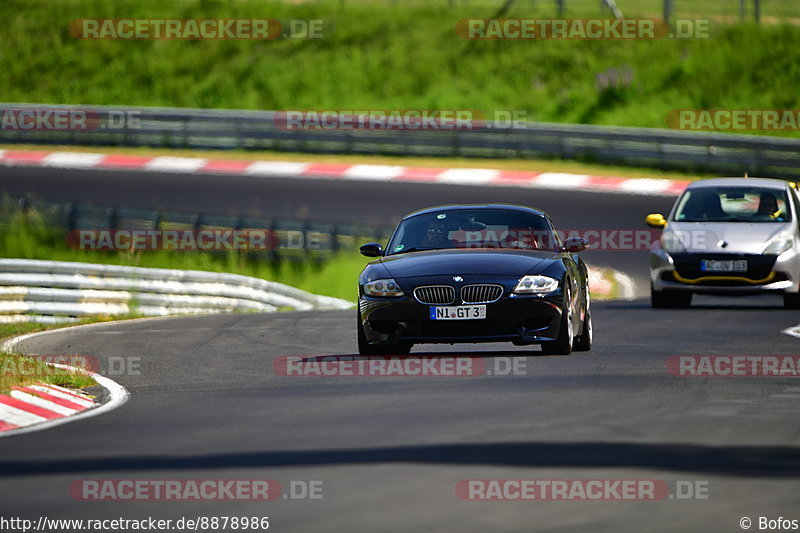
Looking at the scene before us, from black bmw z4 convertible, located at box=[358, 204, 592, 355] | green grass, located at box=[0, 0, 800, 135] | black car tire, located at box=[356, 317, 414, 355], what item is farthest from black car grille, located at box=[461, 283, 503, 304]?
green grass, located at box=[0, 0, 800, 135]

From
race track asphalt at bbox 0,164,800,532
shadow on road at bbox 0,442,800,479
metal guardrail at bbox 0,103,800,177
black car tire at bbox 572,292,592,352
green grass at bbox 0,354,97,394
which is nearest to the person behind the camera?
race track asphalt at bbox 0,164,800,532

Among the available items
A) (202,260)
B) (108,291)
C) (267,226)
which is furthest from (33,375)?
(202,260)

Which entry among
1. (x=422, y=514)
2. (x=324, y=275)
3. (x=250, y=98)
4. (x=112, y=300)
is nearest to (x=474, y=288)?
(x=422, y=514)

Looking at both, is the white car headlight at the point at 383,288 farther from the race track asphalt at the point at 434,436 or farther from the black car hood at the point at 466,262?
the race track asphalt at the point at 434,436

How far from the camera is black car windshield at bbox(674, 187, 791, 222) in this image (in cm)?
1811

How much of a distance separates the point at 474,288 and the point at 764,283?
6795 mm

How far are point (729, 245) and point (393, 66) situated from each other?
94.5 ft

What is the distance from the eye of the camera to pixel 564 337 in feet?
40.0

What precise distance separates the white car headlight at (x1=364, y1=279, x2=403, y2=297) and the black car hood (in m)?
0.08

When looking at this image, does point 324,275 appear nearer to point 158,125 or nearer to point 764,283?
point 764,283

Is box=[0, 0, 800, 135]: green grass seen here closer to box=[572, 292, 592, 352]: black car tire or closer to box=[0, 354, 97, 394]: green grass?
box=[572, 292, 592, 352]: black car tire

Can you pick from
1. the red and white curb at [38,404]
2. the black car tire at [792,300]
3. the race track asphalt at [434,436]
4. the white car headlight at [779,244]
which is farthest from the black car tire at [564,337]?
the black car tire at [792,300]

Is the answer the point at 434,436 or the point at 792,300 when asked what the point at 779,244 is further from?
the point at 434,436

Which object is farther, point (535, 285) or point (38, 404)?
point (535, 285)
